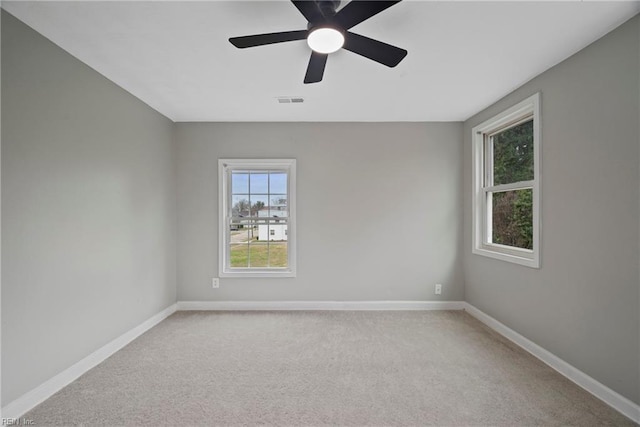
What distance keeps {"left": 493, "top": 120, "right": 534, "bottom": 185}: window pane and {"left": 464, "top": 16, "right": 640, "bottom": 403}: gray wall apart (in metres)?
0.31

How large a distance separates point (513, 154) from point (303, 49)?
2374 mm

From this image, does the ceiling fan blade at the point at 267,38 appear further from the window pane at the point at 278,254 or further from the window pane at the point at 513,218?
the window pane at the point at 278,254

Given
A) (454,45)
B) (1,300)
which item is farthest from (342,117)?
(1,300)

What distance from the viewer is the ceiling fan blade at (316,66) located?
6.02 feet

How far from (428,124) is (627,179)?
2238 millimetres

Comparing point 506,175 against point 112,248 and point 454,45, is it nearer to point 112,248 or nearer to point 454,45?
point 454,45

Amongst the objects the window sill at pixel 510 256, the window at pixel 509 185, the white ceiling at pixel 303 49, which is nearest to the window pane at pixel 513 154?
the window at pixel 509 185

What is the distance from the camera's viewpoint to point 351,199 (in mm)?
3793

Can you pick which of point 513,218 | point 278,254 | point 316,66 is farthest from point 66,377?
point 513,218

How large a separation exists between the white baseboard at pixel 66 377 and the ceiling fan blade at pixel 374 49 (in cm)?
294

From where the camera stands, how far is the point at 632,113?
1802mm

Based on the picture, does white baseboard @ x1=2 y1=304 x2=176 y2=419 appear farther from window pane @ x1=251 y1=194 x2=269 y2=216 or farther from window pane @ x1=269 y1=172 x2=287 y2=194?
window pane @ x1=269 y1=172 x2=287 y2=194

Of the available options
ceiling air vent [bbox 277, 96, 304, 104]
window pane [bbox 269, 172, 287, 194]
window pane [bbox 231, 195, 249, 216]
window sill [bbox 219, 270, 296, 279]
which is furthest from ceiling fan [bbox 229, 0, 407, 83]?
window sill [bbox 219, 270, 296, 279]

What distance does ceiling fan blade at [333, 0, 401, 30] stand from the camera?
1.35 meters
